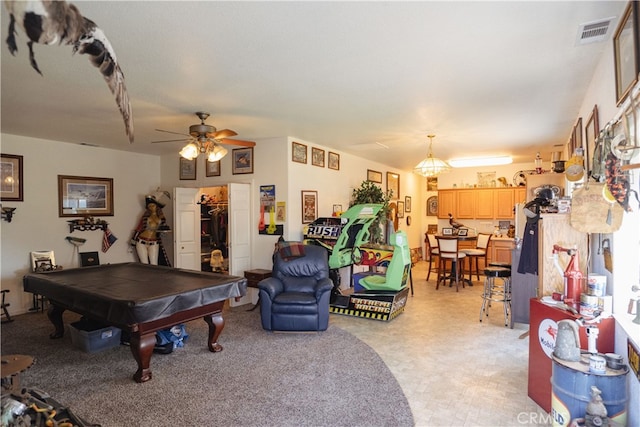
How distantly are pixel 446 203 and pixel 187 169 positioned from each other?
257 inches

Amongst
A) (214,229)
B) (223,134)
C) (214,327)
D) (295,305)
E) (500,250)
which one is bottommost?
(214,327)

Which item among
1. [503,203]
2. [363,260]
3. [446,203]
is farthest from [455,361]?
[446,203]

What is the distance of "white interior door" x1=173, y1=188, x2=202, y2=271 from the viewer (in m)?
6.30

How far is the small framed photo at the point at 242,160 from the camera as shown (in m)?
6.09

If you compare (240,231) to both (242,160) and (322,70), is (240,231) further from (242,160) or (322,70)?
(322,70)

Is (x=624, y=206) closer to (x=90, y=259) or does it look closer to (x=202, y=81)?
(x=202, y=81)

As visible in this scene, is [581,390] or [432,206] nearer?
[581,390]

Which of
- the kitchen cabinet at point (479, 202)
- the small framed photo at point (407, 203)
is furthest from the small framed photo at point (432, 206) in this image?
the small framed photo at point (407, 203)

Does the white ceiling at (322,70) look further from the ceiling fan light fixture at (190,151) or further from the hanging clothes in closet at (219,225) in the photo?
the hanging clothes in closet at (219,225)

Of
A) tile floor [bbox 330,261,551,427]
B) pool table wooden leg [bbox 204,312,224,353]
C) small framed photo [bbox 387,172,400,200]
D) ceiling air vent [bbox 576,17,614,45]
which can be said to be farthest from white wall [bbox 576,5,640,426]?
small framed photo [bbox 387,172,400,200]

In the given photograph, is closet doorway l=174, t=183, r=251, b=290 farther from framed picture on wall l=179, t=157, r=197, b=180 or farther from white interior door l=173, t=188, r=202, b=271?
framed picture on wall l=179, t=157, r=197, b=180

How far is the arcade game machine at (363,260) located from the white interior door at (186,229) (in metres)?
2.23

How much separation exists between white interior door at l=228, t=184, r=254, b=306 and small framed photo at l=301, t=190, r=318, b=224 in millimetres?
913

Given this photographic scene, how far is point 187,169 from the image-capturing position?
6.87 metres
